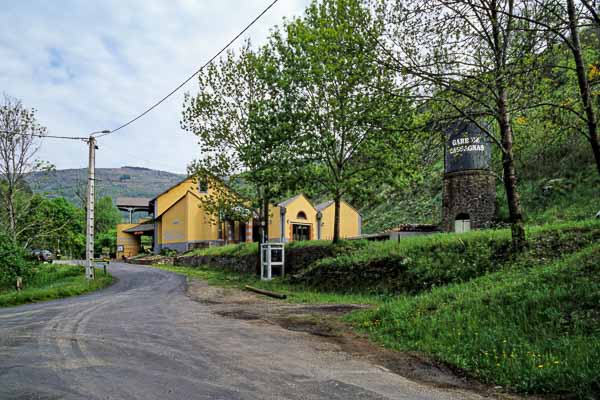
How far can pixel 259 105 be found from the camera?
21.2m

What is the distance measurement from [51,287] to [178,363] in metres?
17.5

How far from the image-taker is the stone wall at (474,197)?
2439 centimetres

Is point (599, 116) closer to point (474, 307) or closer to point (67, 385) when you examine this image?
point (474, 307)

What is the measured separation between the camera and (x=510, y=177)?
38.0ft

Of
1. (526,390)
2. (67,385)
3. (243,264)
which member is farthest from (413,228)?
(67,385)

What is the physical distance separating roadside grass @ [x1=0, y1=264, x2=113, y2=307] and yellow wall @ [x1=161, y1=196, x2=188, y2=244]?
44.6 ft

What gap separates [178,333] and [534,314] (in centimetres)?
679

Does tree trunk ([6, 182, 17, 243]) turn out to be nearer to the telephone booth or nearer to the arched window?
the telephone booth

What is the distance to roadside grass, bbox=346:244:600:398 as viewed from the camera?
18.9ft

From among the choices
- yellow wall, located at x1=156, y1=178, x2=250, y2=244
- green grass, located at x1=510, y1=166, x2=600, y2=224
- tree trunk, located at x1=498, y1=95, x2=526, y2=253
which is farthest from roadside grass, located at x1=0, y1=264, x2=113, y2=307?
green grass, located at x1=510, y1=166, x2=600, y2=224

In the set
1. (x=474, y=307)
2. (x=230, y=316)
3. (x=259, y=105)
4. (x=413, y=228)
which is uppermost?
(x=259, y=105)

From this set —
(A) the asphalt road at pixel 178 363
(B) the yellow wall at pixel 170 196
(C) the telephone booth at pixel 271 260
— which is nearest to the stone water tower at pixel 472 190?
(C) the telephone booth at pixel 271 260

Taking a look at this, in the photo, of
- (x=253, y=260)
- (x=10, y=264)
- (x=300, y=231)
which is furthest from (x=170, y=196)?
(x=253, y=260)

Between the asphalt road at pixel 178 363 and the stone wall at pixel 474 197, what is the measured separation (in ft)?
57.1
